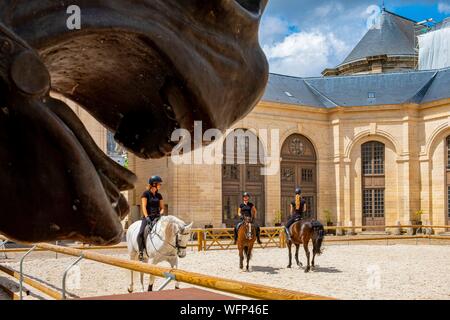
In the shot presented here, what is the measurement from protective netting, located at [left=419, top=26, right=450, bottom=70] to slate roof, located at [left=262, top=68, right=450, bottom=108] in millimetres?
5639

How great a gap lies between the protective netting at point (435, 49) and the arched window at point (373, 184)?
11636 mm

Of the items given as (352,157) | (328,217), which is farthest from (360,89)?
(328,217)

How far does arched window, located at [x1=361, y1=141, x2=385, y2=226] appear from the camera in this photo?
32.0m

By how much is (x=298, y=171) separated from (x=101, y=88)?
31056 millimetres

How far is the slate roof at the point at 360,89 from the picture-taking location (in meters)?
32.6

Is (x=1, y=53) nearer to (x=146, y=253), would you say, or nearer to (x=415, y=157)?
(x=146, y=253)

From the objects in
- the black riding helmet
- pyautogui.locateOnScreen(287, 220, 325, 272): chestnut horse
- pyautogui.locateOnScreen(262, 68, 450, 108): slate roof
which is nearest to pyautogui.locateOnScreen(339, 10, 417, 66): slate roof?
pyautogui.locateOnScreen(262, 68, 450, 108): slate roof

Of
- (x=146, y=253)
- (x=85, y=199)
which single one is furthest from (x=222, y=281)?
(x=146, y=253)

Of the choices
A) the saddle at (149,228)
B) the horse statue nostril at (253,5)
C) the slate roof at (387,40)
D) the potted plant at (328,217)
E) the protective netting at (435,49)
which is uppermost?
the slate roof at (387,40)

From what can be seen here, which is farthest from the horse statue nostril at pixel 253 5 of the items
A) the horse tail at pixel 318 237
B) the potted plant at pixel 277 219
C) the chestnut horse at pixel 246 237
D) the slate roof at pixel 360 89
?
the slate roof at pixel 360 89

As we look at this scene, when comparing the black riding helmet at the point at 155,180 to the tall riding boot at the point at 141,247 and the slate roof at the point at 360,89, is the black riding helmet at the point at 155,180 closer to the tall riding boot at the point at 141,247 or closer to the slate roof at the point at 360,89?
the tall riding boot at the point at 141,247

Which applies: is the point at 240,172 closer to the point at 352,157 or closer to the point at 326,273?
the point at 352,157

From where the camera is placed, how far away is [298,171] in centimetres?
3175

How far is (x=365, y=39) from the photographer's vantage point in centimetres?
4566
